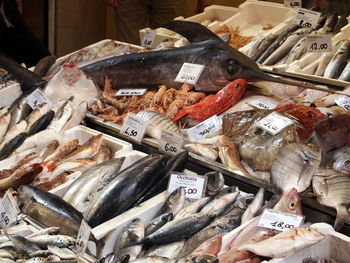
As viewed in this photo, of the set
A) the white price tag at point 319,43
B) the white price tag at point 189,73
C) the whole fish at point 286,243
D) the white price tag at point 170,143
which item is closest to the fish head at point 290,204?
the whole fish at point 286,243

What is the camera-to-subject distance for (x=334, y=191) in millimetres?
2533

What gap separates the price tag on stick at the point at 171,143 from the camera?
307cm

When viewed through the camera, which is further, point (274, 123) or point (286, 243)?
point (274, 123)

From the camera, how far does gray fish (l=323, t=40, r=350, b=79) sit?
396 centimetres

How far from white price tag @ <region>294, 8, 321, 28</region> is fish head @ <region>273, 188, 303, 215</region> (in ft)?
7.92

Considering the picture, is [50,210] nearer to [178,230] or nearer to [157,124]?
[178,230]

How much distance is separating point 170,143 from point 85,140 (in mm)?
579

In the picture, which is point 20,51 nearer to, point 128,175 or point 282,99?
point 282,99

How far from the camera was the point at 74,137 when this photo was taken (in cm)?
347

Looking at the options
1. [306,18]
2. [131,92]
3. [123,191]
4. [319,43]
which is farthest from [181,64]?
[123,191]

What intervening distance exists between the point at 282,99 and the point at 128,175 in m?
1.29

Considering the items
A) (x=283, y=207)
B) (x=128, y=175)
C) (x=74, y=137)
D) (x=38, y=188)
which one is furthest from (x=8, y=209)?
(x=283, y=207)

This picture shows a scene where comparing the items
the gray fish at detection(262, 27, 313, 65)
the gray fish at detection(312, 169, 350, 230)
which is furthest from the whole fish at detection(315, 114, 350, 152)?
the gray fish at detection(262, 27, 313, 65)

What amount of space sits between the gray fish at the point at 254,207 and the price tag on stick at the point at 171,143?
1.98 feet
